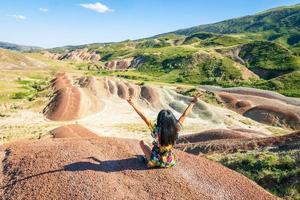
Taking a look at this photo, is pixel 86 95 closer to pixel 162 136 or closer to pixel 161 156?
pixel 161 156

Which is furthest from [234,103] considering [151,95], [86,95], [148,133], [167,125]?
[167,125]

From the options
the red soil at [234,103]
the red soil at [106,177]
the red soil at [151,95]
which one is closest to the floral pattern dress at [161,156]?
the red soil at [106,177]

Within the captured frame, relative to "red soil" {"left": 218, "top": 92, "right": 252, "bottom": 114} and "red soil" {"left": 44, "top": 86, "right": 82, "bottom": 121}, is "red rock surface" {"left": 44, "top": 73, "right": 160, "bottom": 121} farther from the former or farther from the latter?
"red soil" {"left": 218, "top": 92, "right": 252, "bottom": 114}

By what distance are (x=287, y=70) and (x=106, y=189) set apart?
13115 cm

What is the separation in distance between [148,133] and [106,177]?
43.8m

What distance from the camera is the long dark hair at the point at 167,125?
14.2 meters

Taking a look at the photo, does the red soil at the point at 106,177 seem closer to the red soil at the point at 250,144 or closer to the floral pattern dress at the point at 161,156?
the floral pattern dress at the point at 161,156

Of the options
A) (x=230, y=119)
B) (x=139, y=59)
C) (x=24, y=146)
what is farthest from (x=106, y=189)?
(x=139, y=59)

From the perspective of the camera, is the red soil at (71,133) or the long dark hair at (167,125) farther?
the red soil at (71,133)

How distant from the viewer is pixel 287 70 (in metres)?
135

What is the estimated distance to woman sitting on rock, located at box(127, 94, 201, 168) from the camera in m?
14.2

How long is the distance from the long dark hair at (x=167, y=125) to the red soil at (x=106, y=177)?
5.69ft

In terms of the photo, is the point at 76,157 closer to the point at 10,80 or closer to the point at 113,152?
the point at 113,152

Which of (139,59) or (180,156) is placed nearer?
(180,156)
